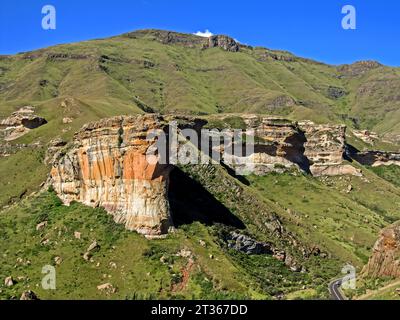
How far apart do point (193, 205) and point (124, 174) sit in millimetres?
11295

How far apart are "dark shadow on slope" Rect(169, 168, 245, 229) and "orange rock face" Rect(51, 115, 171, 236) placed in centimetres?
407

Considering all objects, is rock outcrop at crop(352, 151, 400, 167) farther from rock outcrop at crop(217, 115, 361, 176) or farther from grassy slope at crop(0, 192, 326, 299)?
grassy slope at crop(0, 192, 326, 299)

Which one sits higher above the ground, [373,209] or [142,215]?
[142,215]

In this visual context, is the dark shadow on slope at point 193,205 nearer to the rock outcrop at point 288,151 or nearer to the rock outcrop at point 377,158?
the rock outcrop at point 288,151

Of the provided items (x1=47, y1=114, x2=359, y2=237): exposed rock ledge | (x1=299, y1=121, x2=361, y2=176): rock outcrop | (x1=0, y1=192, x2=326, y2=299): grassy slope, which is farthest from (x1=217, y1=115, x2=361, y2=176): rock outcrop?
(x1=0, y1=192, x2=326, y2=299): grassy slope

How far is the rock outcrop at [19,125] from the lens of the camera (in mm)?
119625

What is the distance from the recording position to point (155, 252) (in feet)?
185

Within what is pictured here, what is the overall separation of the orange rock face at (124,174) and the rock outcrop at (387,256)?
64.9ft

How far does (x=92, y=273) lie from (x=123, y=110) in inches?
3792

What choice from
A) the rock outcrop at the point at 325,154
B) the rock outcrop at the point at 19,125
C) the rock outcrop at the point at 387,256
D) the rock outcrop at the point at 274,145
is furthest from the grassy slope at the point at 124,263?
the rock outcrop at the point at 325,154

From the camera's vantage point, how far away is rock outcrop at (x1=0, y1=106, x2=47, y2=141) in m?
120

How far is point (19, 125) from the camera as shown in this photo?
400 ft
